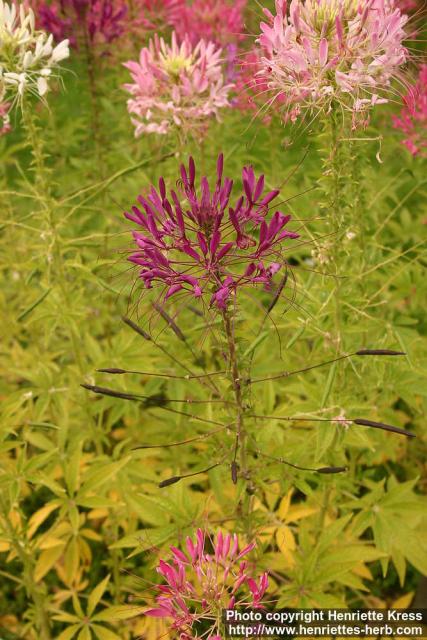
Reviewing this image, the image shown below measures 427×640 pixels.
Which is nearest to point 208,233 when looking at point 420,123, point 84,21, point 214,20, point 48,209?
point 48,209

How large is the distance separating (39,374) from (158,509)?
0.61 metres

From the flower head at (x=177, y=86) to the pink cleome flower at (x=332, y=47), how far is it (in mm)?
557

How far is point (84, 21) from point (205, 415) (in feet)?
5.15

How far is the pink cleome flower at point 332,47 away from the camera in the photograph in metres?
1.18

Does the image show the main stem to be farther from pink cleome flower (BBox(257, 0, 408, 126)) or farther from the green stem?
the green stem

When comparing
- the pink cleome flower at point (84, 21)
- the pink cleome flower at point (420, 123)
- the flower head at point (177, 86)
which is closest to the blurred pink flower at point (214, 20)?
the pink cleome flower at point (84, 21)

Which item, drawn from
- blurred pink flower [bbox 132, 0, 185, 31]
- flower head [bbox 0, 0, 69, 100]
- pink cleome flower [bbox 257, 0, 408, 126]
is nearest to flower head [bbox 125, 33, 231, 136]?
flower head [bbox 0, 0, 69, 100]

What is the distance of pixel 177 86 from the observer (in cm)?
178

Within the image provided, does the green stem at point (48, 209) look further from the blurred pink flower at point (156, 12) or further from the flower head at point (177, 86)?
the blurred pink flower at point (156, 12)

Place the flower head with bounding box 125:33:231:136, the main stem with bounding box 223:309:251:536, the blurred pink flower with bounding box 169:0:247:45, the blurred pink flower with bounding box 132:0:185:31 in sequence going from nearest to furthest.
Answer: the main stem with bounding box 223:309:251:536 < the flower head with bounding box 125:33:231:136 < the blurred pink flower with bounding box 132:0:185:31 < the blurred pink flower with bounding box 169:0:247:45

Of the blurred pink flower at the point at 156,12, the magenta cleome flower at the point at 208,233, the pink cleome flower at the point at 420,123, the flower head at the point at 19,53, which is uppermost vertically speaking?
the blurred pink flower at the point at 156,12

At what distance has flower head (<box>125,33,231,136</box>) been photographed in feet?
5.83

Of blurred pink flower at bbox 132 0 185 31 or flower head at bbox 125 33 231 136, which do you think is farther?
blurred pink flower at bbox 132 0 185 31

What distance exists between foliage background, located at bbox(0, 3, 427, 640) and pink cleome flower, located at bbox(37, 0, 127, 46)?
0.35 feet
